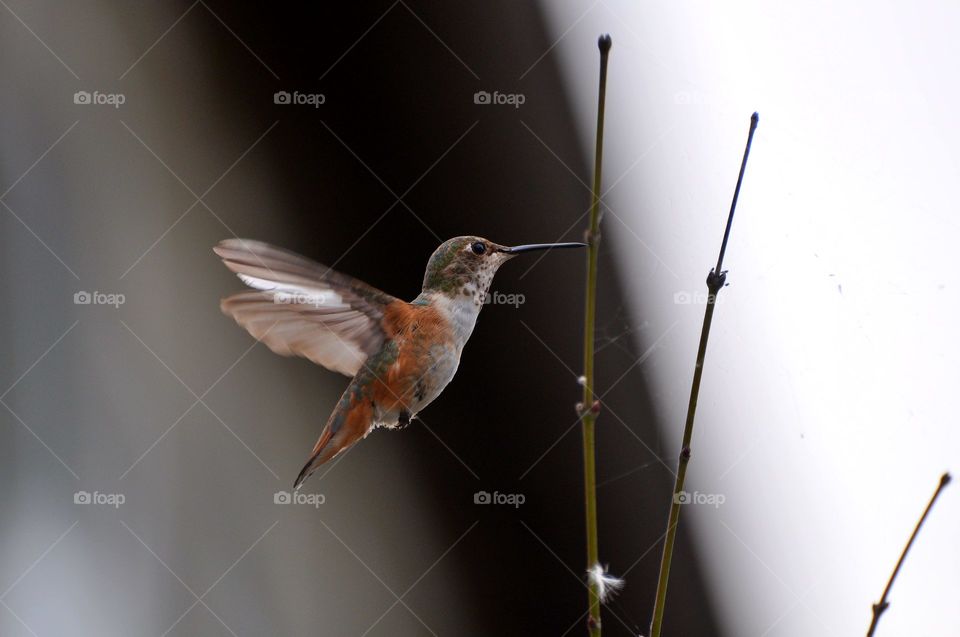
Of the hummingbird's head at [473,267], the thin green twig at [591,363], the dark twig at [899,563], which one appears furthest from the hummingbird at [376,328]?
the dark twig at [899,563]

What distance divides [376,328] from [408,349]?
62 mm

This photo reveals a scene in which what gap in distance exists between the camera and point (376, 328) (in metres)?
1.21

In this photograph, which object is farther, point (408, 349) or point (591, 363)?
point (408, 349)

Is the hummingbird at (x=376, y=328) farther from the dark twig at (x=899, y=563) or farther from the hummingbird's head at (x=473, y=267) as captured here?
the dark twig at (x=899, y=563)

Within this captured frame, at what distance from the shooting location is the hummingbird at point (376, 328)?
3.38ft

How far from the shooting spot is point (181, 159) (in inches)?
118

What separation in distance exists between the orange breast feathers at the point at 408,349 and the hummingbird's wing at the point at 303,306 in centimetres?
3

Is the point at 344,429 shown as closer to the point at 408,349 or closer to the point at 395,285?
the point at 408,349

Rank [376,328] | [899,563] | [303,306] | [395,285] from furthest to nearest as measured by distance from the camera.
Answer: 1. [395,285]
2. [376,328]
3. [303,306]
4. [899,563]

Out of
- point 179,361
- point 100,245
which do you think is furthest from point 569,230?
point 100,245

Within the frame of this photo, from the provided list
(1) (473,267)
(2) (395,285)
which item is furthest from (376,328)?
(2) (395,285)

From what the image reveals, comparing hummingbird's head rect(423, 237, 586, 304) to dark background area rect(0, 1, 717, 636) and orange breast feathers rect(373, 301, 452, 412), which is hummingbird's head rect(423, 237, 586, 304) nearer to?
orange breast feathers rect(373, 301, 452, 412)

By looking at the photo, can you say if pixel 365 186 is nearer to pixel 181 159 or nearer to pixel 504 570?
pixel 181 159

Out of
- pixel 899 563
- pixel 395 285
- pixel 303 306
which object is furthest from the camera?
pixel 395 285
